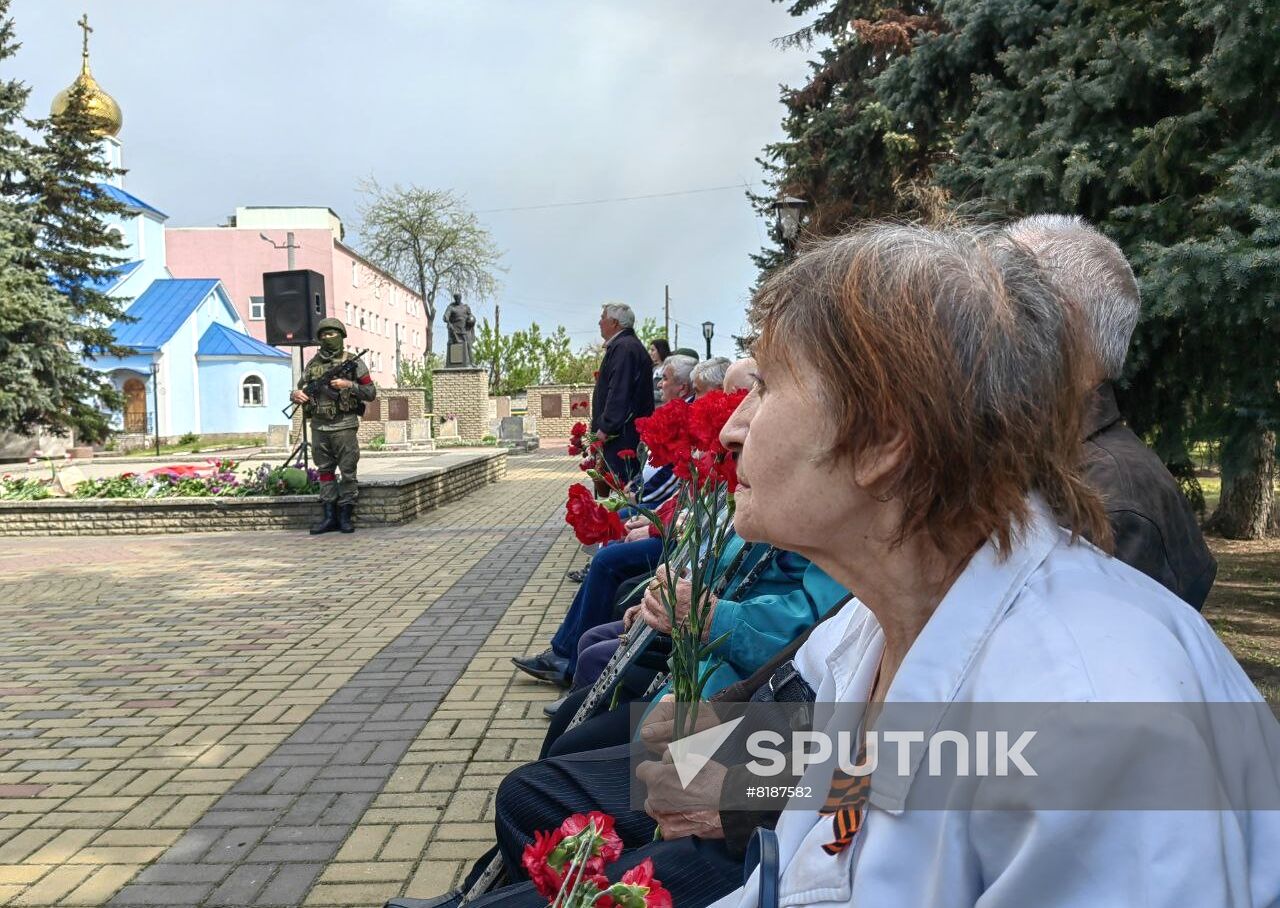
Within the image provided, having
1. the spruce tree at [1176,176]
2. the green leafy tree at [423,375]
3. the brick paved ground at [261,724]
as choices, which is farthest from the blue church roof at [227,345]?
the spruce tree at [1176,176]

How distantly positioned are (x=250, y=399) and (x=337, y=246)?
1665 cm

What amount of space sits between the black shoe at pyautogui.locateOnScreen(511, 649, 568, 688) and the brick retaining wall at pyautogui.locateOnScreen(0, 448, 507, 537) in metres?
7.02

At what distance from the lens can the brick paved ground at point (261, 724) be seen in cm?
314

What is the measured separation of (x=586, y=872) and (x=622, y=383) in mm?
6901

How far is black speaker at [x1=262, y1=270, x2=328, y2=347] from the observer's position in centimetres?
1402

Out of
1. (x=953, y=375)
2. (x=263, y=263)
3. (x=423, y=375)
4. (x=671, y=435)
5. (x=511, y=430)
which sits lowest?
(x=511, y=430)

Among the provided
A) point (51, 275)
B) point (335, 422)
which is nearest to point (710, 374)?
point (335, 422)

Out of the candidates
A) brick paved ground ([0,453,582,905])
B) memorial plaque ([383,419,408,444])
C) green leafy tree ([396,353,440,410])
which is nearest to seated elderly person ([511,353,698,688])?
brick paved ground ([0,453,582,905])

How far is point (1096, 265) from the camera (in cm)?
224

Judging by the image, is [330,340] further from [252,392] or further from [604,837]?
[252,392]

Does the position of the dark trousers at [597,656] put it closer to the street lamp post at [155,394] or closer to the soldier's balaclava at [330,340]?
the soldier's balaclava at [330,340]

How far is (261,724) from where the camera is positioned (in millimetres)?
4602

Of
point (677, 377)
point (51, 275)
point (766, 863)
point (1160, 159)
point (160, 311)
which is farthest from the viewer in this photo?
point (160, 311)

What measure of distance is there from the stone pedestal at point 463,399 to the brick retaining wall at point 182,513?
21353 mm
